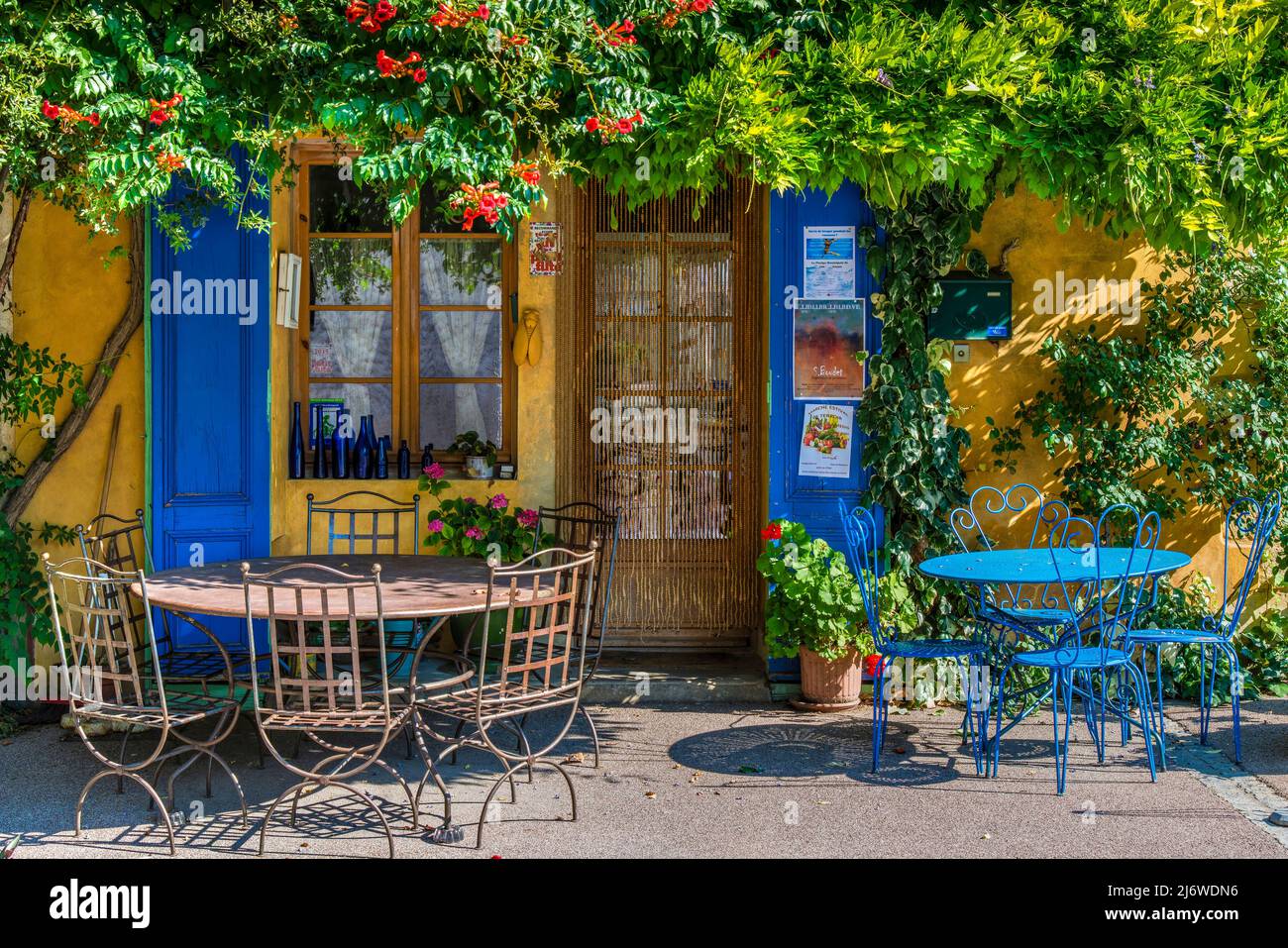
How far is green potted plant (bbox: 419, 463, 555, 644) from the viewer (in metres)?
6.54

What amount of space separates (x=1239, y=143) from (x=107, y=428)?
18.2 feet

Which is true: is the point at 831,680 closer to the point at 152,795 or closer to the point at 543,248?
the point at 543,248

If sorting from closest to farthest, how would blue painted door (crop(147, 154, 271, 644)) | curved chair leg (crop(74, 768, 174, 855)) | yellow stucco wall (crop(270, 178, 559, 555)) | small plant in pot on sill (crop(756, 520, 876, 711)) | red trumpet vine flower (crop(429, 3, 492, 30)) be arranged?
curved chair leg (crop(74, 768, 174, 855)) → red trumpet vine flower (crop(429, 3, 492, 30)) → small plant in pot on sill (crop(756, 520, 876, 711)) → blue painted door (crop(147, 154, 271, 644)) → yellow stucco wall (crop(270, 178, 559, 555))

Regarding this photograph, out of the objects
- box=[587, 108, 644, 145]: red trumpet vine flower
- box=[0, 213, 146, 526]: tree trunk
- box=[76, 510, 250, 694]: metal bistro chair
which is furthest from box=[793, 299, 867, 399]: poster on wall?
box=[0, 213, 146, 526]: tree trunk

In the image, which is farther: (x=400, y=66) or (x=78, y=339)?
(x=78, y=339)

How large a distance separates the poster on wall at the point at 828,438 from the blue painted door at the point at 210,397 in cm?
282

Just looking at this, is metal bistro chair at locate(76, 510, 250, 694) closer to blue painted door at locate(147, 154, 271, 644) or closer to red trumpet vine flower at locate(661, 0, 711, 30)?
blue painted door at locate(147, 154, 271, 644)

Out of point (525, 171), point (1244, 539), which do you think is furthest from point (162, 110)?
point (1244, 539)

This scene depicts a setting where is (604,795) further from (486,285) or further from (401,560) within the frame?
(486,285)

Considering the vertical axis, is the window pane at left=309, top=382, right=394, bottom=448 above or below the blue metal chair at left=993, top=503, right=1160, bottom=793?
above

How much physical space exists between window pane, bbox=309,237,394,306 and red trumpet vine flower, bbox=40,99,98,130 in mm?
2294

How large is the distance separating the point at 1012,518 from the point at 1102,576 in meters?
1.82

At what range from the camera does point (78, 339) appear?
21.3ft

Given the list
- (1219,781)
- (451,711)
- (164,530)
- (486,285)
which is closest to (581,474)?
(486,285)
